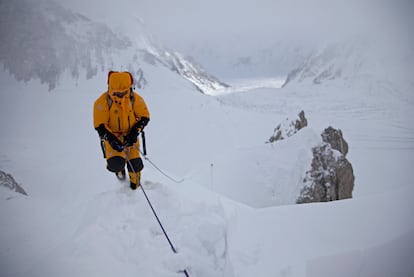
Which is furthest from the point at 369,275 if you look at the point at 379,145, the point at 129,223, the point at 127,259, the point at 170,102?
the point at 170,102

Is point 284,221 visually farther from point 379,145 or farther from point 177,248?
point 379,145

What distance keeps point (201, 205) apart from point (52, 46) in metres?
52.1

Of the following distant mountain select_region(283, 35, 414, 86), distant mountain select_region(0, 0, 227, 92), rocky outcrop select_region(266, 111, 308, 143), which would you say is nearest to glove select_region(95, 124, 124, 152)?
rocky outcrop select_region(266, 111, 308, 143)

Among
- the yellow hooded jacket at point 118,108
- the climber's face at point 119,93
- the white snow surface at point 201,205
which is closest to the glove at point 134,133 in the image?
the yellow hooded jacket at point 118,108

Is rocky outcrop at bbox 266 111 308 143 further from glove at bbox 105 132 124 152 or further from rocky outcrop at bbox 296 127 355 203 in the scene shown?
glove at bbox 105 132 124 152

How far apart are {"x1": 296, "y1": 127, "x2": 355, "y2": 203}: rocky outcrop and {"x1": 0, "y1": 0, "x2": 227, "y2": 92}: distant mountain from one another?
4001cm

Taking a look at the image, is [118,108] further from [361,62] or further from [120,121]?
[361,62]

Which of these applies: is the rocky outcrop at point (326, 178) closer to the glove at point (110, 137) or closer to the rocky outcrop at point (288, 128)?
the rocky outcrop at point (288, 128)

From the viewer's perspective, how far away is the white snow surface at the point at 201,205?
2.49m

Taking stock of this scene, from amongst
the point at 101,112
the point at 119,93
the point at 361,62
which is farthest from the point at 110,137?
the point at 361,62

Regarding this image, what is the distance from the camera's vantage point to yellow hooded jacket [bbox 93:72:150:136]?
152 inches

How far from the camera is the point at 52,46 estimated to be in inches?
1652

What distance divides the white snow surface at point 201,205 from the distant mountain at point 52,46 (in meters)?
16.6

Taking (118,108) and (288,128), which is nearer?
(118,108)
